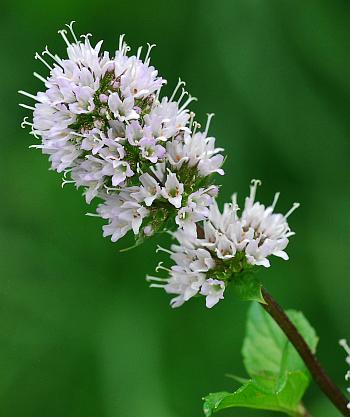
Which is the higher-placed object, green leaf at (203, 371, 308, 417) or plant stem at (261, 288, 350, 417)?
plant stem at (261, 288, 350, 417)

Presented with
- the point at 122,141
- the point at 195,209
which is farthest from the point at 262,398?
the point at 122,141

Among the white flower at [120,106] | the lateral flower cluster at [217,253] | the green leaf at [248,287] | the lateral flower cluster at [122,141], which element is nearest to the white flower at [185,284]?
the lateral flower cluster at [217,253]

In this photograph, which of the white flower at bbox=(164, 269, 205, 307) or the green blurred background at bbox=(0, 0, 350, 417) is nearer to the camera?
the white flower at bbox=(164, 269, 205, 307)

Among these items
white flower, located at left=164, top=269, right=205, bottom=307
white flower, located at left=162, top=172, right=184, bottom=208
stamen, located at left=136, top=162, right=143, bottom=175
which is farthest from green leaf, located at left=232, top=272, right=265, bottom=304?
stamen, located at left=136, top=162, right=143, bottom=175

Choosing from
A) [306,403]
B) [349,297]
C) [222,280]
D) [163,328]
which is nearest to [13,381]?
[163,328]

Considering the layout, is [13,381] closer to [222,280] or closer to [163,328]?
[163,328]

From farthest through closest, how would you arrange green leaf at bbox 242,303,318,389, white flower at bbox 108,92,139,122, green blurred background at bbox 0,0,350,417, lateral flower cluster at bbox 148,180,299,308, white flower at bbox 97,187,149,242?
green blurred background at bbox 0,0,350,417
green leaf at bbox 242,303,318,389
lateral flower cluster at bbox 148,180,299,308
white flower at bbox 97,187,149,242
white flower at bbox 108,92,139,122

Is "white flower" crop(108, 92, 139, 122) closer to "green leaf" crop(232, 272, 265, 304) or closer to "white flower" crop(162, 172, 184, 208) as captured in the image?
"white flower" crop(162, 172, 184, 208)

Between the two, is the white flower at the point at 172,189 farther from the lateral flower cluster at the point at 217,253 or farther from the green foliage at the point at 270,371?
the green foliage at the point at 270,371
